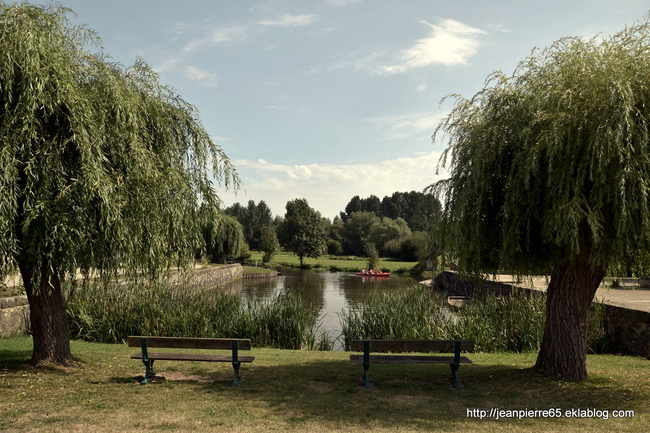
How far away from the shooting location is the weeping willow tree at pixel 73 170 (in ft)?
19.3

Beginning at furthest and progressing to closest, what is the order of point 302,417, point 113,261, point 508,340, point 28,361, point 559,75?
1. point 508,340
2. point 28,361
3. point 113,261
4. point 559,75
5. point 302,417

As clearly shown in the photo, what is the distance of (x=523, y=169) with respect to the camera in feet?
19.7

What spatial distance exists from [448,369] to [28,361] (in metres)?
6.80

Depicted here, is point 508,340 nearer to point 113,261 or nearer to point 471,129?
point 471,129

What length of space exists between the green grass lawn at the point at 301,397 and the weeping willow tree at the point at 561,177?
3.06ft

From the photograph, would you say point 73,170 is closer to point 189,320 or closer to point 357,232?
point 189,320

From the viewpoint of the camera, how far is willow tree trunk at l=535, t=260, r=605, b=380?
6609 mm

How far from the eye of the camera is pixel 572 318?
6645 mm

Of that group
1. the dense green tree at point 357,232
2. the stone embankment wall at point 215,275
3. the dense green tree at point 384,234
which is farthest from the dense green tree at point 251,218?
the stone embankment wall at point 215,275

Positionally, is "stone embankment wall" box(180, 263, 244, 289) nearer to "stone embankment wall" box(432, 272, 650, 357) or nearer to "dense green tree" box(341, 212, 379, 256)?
"stone embankment wall" box(432, 272, 650, 357)

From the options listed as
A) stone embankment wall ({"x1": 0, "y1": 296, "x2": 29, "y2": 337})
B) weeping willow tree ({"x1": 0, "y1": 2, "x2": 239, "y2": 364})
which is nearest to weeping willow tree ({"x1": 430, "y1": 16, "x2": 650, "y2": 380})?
weeping willow tree ({"x1": 0, "y1": 2, "x2": 239, "y2": 364})

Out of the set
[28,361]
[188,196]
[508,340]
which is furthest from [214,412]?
Result: [508,340]

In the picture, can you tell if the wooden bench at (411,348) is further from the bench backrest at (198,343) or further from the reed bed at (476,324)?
the reed bed at (476,324)

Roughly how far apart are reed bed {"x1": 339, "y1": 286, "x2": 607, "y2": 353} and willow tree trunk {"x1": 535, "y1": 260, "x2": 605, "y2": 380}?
393 centimetres
